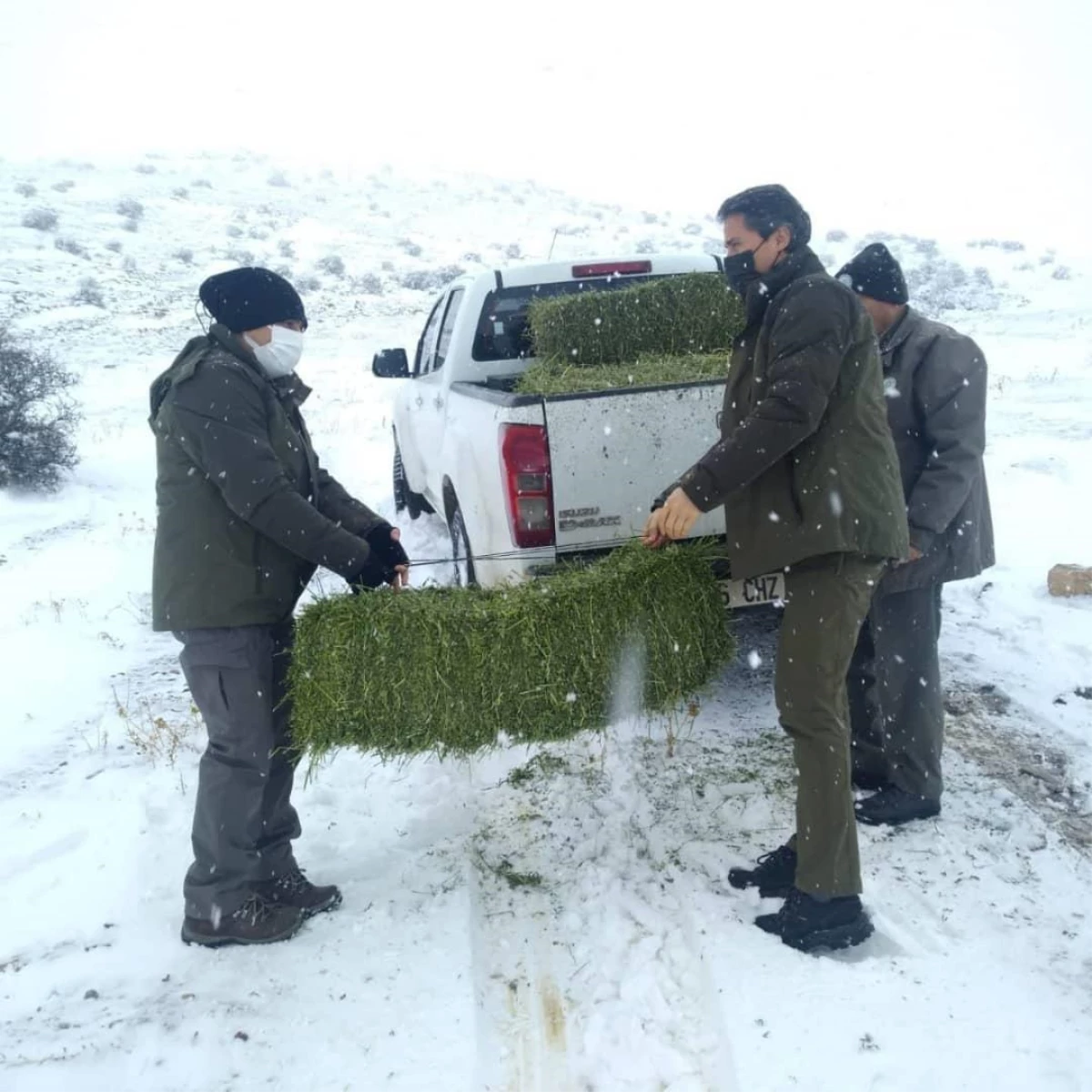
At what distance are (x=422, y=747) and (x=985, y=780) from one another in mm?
2404

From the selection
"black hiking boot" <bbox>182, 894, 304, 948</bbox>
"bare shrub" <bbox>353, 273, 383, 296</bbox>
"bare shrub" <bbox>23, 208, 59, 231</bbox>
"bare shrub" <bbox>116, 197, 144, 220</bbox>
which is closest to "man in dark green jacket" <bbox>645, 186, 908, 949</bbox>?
"black hiking boot" <bbox>182, 894, 304, 948</bbox>

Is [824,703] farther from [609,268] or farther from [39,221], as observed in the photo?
[39,221]

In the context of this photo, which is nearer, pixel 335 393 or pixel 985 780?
pixel 985 780

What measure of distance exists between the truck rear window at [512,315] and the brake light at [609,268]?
0.04 meters

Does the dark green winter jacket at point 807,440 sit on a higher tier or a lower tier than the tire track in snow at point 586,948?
higher

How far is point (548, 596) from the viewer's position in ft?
10.6

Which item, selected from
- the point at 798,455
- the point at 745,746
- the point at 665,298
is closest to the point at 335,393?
the point at 665,298

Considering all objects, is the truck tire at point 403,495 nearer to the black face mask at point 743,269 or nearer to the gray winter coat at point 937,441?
the gray winter coat at point 937,441

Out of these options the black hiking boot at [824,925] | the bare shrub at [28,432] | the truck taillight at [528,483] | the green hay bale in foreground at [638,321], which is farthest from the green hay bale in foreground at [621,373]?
the bare shrub at [28,432]

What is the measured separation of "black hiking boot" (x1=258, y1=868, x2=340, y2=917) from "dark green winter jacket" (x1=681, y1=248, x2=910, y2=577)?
6.11 ft

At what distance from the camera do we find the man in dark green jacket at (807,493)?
270 cm

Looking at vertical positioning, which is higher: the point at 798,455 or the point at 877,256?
the point at 877,256

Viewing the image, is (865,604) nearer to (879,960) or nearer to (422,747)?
(879,960)

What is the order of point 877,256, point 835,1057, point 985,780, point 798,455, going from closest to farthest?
point 835,1057 < point 798,455 < point 877,256 < point 985,780
